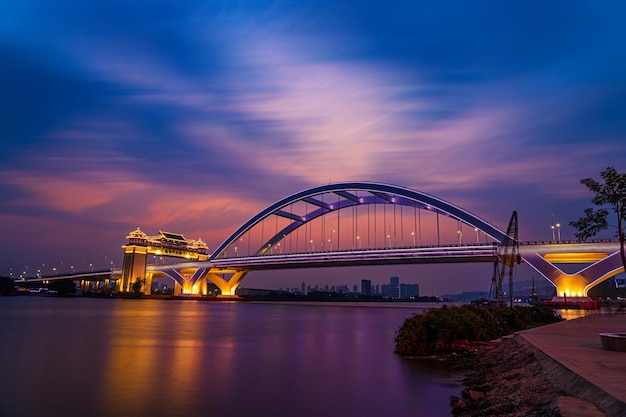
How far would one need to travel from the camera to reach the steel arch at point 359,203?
226 feet

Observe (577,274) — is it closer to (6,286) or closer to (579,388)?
(579,388)

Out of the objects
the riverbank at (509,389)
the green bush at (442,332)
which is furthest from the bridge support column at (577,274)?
the riverbank at (509,389)

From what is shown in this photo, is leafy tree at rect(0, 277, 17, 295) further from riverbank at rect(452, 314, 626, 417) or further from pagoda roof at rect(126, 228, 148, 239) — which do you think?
riverbank at rect(452, 314, 626, 417)

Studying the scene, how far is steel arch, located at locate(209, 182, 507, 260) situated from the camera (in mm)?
69000

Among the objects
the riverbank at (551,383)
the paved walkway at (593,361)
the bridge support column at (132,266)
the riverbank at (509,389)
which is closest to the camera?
the riverbank at (551,383)

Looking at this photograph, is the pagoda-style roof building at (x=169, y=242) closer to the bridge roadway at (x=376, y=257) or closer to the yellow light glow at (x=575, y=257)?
the bridge roadway at (x=376, y=257)

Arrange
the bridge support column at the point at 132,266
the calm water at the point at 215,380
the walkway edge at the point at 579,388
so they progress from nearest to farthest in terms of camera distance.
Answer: the walkway edge at the point at 579,388 → the calm water at the point at 215,380 → the bridge support column at the point at 132,266

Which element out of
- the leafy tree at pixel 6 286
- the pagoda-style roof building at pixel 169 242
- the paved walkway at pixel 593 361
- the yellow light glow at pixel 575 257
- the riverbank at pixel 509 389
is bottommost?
the riverbank at pixel 509 389

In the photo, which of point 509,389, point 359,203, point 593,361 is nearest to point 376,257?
point 359,203

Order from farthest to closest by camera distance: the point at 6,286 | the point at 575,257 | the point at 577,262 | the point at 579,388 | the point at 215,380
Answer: the point at 6,286
the point at 577,262
the point at 575,257
the point at 215,380
the point at 579,388

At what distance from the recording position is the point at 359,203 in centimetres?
8762

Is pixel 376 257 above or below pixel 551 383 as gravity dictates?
above


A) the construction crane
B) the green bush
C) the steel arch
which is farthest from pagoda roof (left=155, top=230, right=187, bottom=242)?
the green bush

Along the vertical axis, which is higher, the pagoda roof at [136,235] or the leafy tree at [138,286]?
the pagoda roof at [136,235]
